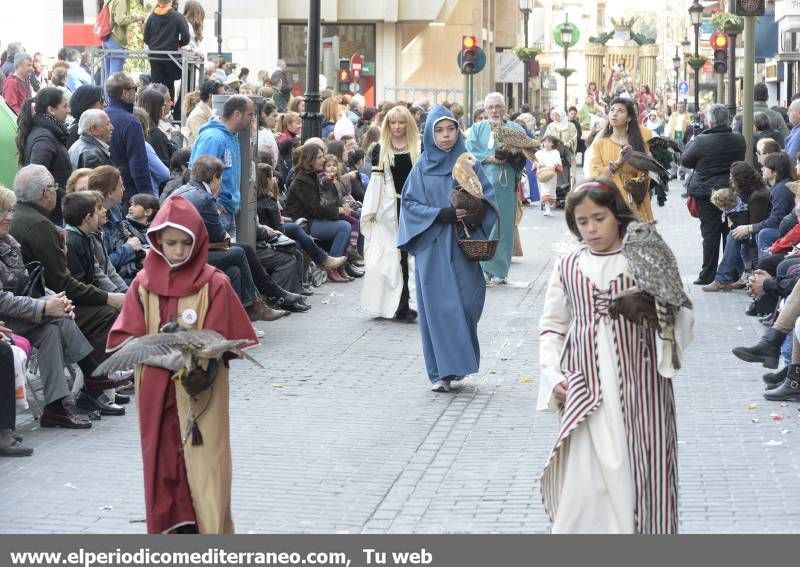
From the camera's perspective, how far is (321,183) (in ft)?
59.0

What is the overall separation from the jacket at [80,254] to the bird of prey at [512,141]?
7541mm

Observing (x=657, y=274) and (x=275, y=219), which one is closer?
(x=657, y=274)

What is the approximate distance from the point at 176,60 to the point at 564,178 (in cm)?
1481

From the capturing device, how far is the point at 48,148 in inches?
511

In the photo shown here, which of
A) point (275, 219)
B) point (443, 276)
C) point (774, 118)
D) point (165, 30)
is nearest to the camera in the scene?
point (443, 276)

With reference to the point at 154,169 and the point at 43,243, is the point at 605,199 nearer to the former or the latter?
the point at 43,243

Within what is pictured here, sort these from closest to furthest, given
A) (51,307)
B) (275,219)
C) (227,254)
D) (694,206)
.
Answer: (51,307) → (227,254) → (275,219) → (694,206)

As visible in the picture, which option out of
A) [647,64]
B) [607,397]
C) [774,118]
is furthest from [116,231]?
[647,64]

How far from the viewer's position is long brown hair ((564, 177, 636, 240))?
6141 mm

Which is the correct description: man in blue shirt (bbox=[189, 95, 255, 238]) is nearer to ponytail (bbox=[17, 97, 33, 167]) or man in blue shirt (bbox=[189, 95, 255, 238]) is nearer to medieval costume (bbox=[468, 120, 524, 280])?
ponytail (bbox=[17, 97, 33, 167])

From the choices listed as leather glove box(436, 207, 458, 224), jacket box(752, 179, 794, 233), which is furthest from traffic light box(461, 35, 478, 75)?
leather glove box(436, 207, 458, 224)

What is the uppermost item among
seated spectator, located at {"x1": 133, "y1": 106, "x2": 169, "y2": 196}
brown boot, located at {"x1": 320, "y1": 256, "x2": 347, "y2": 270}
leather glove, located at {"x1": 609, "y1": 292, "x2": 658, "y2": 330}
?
seated spectator, located at {"x1": 133, "y1": 106, "x2": 169, "y2": 196}

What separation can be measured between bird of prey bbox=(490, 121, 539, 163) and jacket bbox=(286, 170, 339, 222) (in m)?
2.08
